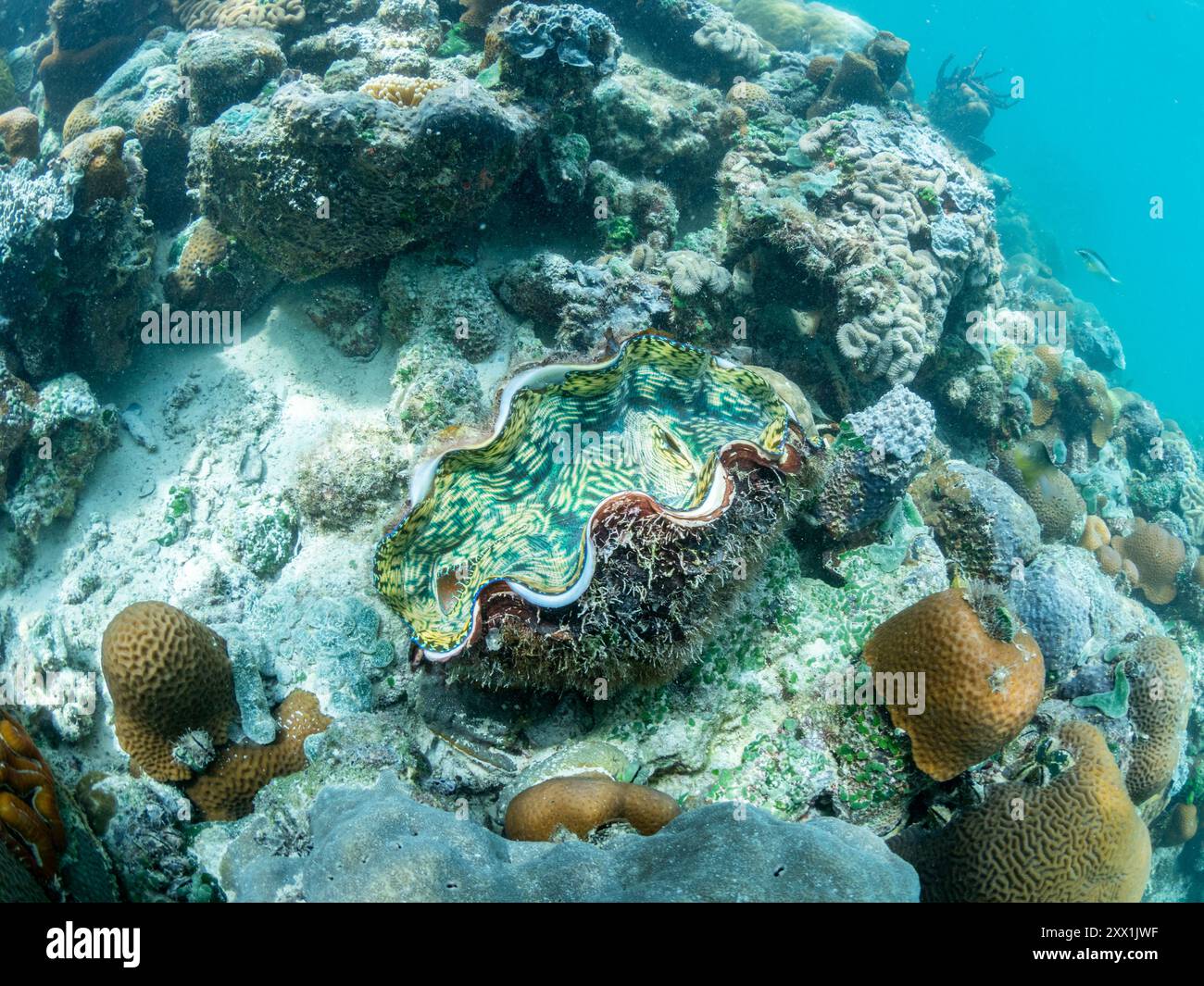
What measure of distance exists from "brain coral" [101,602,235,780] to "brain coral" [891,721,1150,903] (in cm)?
322

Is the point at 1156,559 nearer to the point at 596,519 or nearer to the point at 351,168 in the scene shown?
the point at 596,519

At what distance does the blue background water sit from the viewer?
3900 cm

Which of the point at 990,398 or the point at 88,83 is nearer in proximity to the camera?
the point at 990,398

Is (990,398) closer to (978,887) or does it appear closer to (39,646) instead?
(978,887)

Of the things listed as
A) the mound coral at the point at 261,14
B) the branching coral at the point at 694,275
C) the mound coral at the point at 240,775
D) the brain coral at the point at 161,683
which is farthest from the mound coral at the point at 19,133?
the mound coral at the point at 240,775

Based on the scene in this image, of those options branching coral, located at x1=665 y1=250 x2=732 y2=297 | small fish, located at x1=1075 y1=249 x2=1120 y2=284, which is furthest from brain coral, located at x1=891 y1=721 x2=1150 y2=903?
small fish, located at x1=1075 y1=249 x2=1120 y2=284

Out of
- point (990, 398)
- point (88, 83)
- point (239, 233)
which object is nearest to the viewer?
point (239, 233)

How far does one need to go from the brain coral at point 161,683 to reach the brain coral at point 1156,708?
5.74m

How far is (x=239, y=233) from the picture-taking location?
4078mm

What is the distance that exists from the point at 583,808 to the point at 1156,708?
462cm

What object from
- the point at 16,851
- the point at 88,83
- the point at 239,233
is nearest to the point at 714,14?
the point at 239,233

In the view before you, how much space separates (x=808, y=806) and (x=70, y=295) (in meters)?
5.70

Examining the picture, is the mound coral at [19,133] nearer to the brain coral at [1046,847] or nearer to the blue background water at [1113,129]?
the brain coral at [1046,847]

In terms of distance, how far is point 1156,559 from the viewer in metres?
7.70
